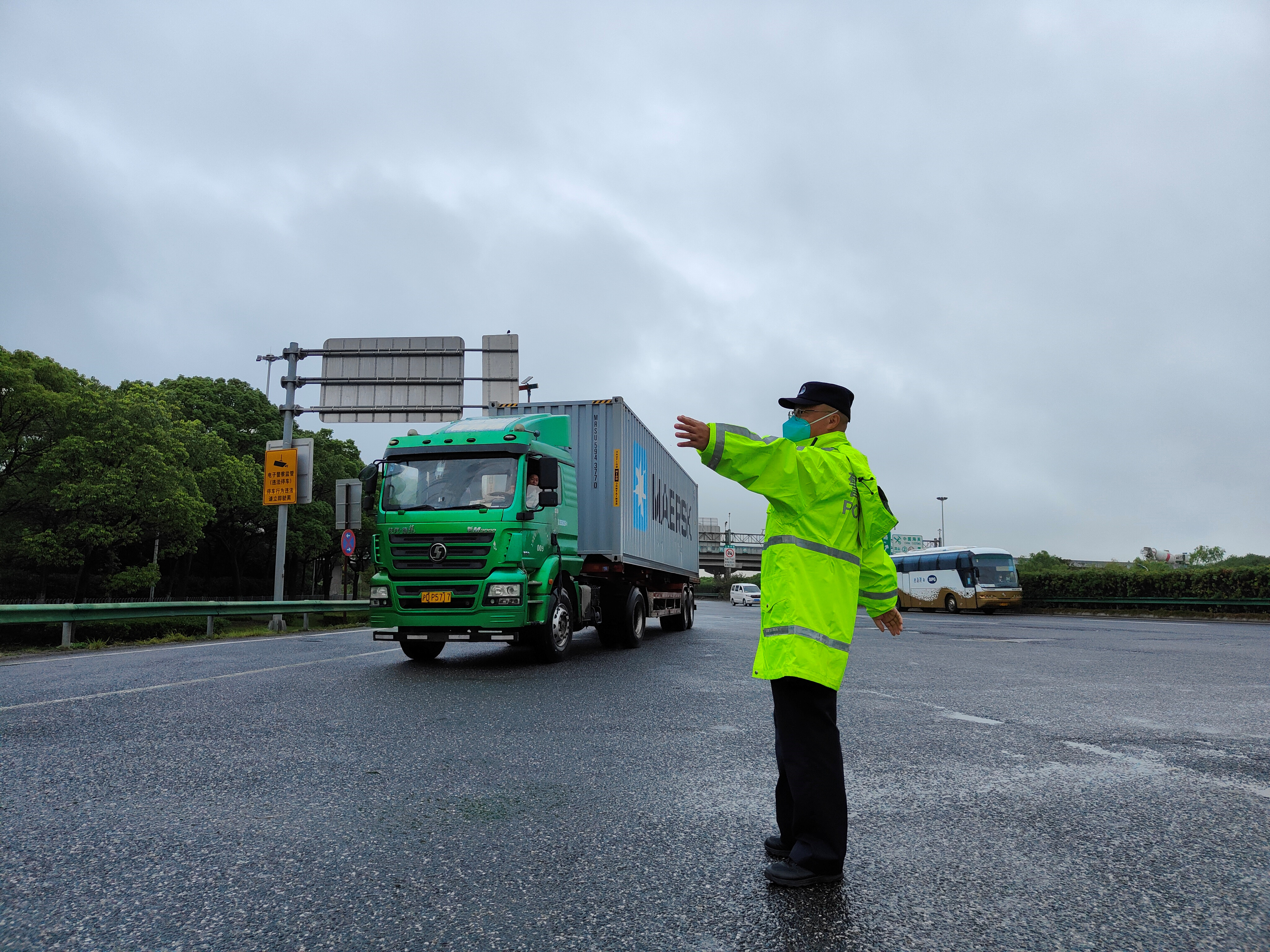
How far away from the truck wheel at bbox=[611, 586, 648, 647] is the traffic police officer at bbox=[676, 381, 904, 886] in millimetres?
9742

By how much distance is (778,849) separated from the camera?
3205mm

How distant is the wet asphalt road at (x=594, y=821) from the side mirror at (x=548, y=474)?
2401mm

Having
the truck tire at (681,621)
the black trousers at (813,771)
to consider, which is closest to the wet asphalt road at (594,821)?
the black trousers at (813,771)

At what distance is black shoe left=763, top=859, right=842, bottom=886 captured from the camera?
292 cm

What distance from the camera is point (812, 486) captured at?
10.2 ft

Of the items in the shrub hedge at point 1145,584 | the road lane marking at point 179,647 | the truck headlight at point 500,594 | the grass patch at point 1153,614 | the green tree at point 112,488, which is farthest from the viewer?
the shrub hedge at point 1145,584

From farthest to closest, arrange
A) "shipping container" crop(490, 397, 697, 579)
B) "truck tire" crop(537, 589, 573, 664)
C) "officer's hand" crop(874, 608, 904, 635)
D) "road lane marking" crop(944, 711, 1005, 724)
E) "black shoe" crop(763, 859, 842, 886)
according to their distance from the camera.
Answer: "shipping container" crop(490, 397, 697, 579) → "truck tire" crop(537, 589, 573, 664) → "road lane marking" crop(944, 711, 1005, 724) → "officer's hand" crop(874, 608, 904, 635) → "black shoe" crop(763, 859, 842, 886)

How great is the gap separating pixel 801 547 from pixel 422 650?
28.2 ft

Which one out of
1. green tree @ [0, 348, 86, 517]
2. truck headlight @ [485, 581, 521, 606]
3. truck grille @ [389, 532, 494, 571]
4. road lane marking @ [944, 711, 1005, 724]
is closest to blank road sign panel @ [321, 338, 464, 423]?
green tree @ [0, 348, 86, 517]

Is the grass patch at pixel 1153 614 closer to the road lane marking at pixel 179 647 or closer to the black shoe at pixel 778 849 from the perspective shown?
the road lane marking at pixel 179 647

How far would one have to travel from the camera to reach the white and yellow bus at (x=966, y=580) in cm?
3684

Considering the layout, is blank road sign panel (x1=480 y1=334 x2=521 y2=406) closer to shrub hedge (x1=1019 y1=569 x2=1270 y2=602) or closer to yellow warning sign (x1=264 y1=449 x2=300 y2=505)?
yellow warning sign (x1=264 y1=449 x2=300 y2=505)

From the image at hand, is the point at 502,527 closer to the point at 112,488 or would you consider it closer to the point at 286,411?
the point at 286,411

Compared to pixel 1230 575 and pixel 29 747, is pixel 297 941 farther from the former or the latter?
pixel 1230 575
